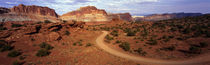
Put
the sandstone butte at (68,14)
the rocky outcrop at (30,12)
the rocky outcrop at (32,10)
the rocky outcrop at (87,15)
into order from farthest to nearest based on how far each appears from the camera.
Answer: the rocky outcrop at (87,15) < the sandstone butte at (68,14) < the rocky outcrop at (32,10) < the rocky outcrop at (30,12)

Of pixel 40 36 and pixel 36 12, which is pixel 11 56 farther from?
pixel 36 12

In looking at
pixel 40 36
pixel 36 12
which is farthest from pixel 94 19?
pixel 40 36

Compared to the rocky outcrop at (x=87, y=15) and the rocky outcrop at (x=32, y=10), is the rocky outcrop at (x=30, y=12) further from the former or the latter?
the rocky outcrop at (x=87, y=15)

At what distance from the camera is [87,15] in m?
92.6

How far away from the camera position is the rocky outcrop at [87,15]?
293 ft

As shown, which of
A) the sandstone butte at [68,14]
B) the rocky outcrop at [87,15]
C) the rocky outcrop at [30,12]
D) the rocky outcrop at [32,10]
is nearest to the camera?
the rocky outcrop at [30,12]

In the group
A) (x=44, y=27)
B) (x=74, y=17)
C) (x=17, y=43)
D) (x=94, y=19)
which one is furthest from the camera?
(x=74, y=17)

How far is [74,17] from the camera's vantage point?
96.2 meters

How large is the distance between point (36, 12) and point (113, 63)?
275 ft

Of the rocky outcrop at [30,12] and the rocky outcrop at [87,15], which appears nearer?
the rocky outcrop at [30,12]

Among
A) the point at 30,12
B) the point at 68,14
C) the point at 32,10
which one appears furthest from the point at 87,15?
the point at 30,12

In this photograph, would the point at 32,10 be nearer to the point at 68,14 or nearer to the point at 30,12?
the point at 30,12

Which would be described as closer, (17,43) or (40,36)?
(17,43)

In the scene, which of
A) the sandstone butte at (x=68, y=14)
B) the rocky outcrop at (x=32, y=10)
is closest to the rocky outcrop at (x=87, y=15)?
the sandstone butte at (x=68, y=14)
